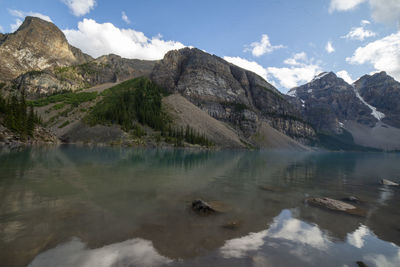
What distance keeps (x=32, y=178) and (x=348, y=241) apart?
26547 mm

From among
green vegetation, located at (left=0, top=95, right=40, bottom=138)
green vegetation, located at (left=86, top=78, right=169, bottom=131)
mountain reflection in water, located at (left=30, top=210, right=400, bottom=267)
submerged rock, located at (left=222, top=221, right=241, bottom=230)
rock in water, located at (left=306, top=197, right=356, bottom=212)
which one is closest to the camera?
mountain reflection in water, located at (left=30, top=210, right=400, bottom=267)

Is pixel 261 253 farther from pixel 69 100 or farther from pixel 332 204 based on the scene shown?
pixel 69 100

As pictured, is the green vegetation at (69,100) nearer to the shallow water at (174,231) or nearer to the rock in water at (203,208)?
the shallow water at (174,231)

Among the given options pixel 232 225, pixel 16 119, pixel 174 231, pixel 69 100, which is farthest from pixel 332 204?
pixel 69 100

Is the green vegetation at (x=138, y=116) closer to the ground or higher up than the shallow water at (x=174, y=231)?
higher up

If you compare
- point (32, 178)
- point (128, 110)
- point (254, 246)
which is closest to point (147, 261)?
point (254, 246)

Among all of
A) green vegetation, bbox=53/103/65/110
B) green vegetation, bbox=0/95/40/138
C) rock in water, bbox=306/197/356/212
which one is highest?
green vegetation, bbox=53/103/65/110

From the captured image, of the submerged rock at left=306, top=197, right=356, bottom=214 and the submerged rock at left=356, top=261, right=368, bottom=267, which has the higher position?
the submerged rock at left=356, top=261, right=368, bottom=267

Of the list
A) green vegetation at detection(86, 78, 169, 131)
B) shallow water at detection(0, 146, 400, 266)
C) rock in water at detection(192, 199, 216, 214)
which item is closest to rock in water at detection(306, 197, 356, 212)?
shallow water at detection(0, 146, 400, 266)

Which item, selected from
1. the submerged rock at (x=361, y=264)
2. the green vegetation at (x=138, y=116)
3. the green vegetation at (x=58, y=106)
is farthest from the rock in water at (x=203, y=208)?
the green vegetation at (x=58, y=106)

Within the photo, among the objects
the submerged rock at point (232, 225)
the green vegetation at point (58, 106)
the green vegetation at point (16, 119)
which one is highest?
the green vegetation at point (58, 106)

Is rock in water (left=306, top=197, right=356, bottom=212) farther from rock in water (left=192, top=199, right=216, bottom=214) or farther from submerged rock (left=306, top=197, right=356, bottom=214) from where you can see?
rock in water (left=192, top=199, right=216, bottom=214)

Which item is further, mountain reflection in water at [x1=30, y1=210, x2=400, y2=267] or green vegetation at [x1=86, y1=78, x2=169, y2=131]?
green vegetation at [x1=86, y1=78, x2=169, y2=131]

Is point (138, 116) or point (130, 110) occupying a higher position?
point (130, 110)
